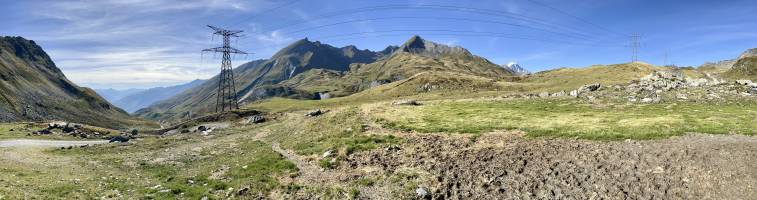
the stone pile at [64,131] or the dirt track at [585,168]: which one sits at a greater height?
the dirt track at [585,168]

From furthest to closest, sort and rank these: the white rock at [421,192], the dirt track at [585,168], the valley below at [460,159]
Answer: the white rock at [421,192], the valley below at [460,159], the dirt track at [585,168]

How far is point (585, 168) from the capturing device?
29844 millimetres

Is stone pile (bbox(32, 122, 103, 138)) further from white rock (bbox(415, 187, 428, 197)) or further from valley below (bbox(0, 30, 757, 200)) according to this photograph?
white rock (bbox(415, 187, 428, 197))

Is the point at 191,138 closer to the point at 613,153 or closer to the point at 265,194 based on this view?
the point at 265,194

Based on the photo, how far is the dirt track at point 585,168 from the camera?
86.0ft

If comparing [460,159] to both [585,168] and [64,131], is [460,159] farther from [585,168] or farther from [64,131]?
[64,131]

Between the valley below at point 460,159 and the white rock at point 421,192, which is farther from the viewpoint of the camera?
the white rock at point 421,192

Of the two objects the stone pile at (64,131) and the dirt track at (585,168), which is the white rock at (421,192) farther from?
the stone pile at (64,131)

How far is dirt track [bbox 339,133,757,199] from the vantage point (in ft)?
86.0

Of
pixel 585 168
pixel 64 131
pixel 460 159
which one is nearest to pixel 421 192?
pixel 460 159

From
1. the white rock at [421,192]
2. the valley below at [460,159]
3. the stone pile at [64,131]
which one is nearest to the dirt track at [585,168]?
the valley below at [460,159]

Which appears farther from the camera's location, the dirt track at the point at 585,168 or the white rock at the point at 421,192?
the white rock at the point at 421,192

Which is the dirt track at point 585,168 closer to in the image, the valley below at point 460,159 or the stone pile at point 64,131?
the valley below at point 460,159

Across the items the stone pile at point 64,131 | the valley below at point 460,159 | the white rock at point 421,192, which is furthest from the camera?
the stone pile at point 64,131
